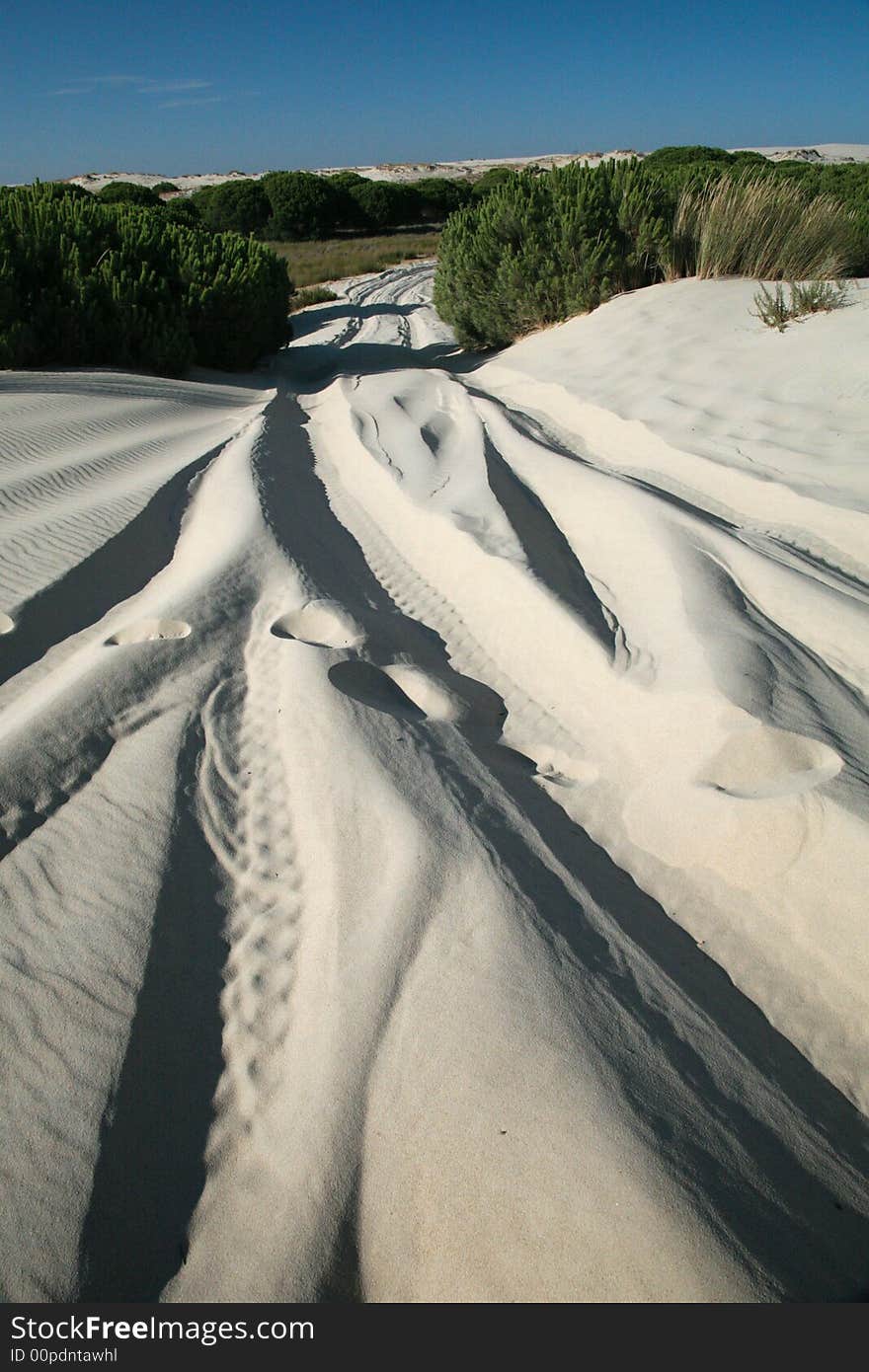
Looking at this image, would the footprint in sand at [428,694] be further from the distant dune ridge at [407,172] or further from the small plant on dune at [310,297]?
the distant dune ridge at [407,172]

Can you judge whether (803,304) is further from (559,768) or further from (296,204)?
(296,204)

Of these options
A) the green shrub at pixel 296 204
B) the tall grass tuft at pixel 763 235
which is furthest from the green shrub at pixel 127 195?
the tall grass tuft at pixel 763 235

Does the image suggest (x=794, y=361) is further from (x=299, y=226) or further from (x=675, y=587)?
(x=299, y=226)

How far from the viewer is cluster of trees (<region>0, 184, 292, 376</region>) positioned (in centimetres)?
829

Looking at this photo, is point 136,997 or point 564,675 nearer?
point 136,997

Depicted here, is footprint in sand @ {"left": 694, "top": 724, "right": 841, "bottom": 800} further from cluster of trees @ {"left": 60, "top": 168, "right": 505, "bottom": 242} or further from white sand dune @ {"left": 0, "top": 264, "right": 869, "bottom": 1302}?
cluster of trees @ {"left": 60, "top": 168, "right": 505, "bottom": 242}

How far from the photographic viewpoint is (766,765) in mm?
2254

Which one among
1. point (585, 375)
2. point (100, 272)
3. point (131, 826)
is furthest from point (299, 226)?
point (131, 826)

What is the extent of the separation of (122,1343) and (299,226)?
3320cm

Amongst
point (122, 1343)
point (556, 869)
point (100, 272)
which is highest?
point (100, 272)

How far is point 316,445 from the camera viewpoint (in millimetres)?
6062

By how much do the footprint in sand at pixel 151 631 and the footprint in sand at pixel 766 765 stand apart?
76.9 inches

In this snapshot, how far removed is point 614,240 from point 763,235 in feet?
5.63

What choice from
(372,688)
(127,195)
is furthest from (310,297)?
(372,688)
